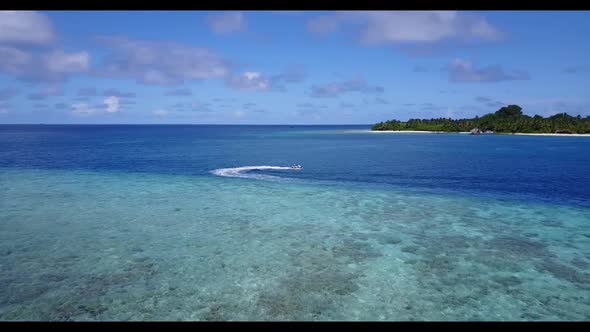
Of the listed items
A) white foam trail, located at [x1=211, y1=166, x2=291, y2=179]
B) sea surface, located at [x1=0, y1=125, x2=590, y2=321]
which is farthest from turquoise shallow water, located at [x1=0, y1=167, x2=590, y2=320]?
white foam trail, located at [x1=211, y1=166, x2=291, y2=179]

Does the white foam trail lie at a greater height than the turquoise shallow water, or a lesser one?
greater

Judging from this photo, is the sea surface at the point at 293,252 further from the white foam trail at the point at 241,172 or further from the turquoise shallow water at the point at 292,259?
the white foam trail at the point at 241,172

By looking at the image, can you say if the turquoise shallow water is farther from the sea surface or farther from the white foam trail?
the white foam trail

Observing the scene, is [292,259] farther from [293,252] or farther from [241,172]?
[241,172]

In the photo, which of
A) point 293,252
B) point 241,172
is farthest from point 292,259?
point 241,172

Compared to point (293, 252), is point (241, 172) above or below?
above

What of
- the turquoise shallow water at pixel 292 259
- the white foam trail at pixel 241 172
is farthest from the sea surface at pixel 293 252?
the white foam trail at pixel 241 172

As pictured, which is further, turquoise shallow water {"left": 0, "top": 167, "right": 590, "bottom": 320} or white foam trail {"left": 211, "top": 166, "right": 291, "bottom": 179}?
white foam trail {"left": 211, "top": 166, "right": 291, "bottom": 179}

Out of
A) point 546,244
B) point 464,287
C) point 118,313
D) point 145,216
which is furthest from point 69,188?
point 546,244

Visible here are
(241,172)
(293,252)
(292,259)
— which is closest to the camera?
(292,259)
